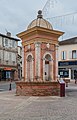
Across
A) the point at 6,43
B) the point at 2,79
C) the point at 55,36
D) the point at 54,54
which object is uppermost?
the point at 6,43

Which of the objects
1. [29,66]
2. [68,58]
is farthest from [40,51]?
[68,58]

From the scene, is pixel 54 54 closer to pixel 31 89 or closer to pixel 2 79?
pixel 31 89

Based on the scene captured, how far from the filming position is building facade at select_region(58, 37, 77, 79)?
40.5 metres

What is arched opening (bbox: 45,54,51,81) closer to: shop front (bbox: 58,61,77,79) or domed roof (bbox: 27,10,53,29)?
domed roof (bbox: 27,10,53,29)

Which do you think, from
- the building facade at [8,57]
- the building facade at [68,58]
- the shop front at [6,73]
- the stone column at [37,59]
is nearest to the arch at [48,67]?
the stone column at [37,59]

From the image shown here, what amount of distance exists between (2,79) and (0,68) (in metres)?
2.65

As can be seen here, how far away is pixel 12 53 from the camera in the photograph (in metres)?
47.5

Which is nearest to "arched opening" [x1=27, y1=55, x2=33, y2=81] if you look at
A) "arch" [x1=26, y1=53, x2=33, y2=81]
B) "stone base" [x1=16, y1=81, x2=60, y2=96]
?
"arch" [x1=26, y1=53, x2=33, y2=81]

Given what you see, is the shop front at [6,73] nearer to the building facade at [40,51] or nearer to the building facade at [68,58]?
the building facade at [68,58]

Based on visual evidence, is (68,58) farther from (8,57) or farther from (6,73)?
(6,73)

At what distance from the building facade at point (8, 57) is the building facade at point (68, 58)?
10948 millimetres

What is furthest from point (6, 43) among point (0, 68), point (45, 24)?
point (45, 24)

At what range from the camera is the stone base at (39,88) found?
14609 millimetres

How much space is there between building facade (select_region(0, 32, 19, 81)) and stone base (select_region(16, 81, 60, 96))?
29.0m
